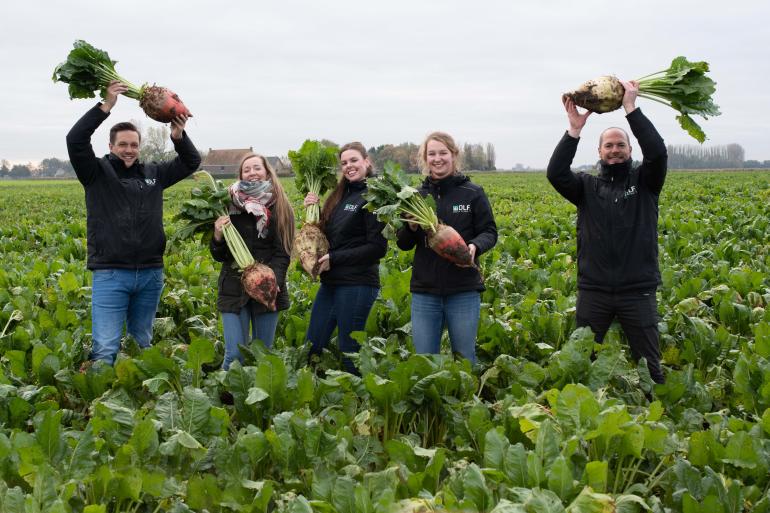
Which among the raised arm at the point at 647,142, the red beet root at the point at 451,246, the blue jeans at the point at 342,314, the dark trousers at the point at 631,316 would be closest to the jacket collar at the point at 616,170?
the raised arm at the point at 647,142

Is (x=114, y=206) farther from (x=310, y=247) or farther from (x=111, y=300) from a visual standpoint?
(x=310, y=247)

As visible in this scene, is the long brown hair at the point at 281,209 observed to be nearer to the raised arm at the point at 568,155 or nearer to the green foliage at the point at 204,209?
the green foliage at the point at 204,209

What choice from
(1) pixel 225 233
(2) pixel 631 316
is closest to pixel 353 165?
(1) pixel 225 233

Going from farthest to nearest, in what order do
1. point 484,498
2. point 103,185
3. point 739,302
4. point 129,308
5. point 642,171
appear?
point 739,302 → point 129,308 → point 103,185 → point 642,171 → point 484,498

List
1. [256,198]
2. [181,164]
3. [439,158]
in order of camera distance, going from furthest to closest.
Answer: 1. [181,164]
2. [256,198]
3. [439,158]

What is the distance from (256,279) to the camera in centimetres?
482

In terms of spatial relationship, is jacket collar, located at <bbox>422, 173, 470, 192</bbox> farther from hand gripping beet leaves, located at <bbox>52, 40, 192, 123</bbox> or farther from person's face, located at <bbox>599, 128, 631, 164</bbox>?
hand gripping beet leaves, located at <bbox>52, 40, 192, 123</bbox>

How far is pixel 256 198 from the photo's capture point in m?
4.93

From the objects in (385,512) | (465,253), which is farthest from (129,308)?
(385,512)

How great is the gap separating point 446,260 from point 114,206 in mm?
2341

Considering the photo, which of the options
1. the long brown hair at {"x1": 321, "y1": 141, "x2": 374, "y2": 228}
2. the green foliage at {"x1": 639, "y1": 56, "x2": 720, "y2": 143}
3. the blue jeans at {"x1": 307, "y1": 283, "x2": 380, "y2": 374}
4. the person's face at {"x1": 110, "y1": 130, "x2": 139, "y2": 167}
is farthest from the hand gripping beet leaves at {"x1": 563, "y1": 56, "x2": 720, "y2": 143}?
the person's face at {"x1": 110, "y1": 130, "x2": 139, "y2": 167}

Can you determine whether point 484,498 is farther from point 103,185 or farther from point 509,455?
point 103,185

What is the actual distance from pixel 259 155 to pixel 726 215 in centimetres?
1352

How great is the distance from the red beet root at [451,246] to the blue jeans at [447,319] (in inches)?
10.5
